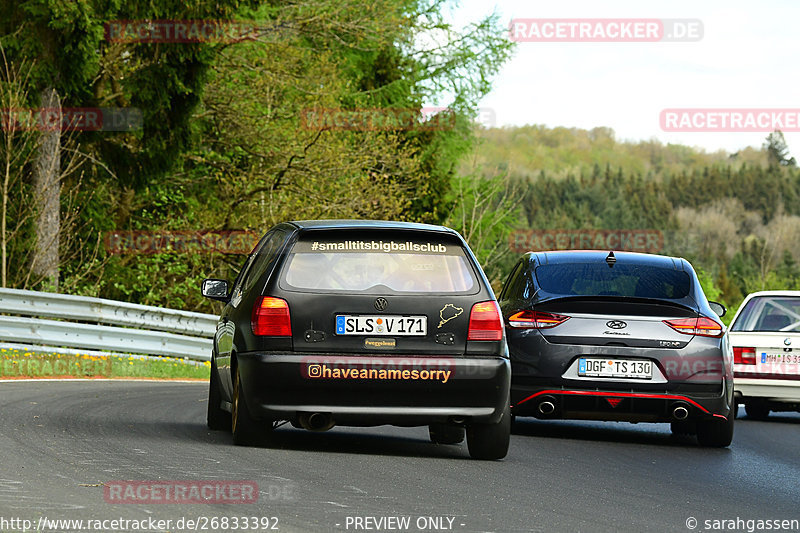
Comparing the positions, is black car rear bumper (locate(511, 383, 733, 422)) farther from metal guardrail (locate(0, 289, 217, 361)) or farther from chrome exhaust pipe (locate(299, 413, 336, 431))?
metal guardrail (locate(0, 289, 217, 361))

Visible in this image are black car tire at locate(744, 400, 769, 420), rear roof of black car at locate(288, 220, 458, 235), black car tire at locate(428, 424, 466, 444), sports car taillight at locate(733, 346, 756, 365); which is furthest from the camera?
black car tire at locate(744, 400, 769, 420)

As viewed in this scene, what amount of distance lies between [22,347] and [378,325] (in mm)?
10268

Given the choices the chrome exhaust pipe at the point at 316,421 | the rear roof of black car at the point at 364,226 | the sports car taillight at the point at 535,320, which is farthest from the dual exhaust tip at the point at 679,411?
the chrome exhaust pipe at the point at 316,421

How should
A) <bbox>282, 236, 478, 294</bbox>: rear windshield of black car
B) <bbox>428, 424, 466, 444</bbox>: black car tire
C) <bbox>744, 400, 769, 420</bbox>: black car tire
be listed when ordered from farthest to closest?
<bbox>744, 400, 769, 420</bbox>: black car tire
<bbox>428, 424, 466, 444</bbox>: black car tire
<bbox>282, 236, 478, 294</bbox>: rear windshield of black car

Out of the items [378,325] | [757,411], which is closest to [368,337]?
[378,325]

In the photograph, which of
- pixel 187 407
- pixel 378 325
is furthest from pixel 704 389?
pixel 187 407

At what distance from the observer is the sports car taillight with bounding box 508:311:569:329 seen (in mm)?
11016

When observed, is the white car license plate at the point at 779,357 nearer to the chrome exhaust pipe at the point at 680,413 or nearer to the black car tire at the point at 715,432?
the black car tire at the point at 715,432

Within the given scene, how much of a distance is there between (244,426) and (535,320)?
3213 mm

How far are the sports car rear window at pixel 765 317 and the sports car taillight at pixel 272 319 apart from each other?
8.89 m

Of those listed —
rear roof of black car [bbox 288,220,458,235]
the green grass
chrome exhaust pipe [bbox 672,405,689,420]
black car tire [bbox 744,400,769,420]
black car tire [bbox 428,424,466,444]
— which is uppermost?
rear roof of black car [bbox 288,220,458,235]

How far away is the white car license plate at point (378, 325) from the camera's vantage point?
856 centimetres

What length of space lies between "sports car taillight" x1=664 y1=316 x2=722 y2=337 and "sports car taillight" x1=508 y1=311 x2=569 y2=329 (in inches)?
35.9

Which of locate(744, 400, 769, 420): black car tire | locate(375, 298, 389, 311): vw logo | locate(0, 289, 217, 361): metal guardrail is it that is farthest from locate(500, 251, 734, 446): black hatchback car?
locate(0, 289, 217, 361): metal guardrail
